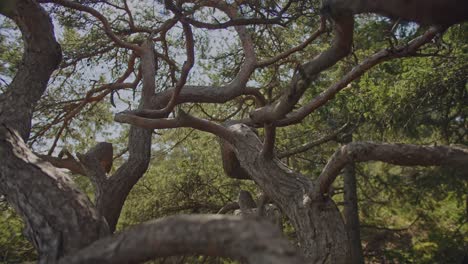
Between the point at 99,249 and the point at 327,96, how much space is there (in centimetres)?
246

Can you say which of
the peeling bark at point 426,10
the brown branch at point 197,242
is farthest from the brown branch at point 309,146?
the brown branch at point 197,242

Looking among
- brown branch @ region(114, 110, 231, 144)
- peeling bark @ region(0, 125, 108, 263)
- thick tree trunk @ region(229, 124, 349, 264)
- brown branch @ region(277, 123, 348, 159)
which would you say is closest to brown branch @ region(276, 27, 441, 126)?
thick tree trunk @ region(229, 124, 349, 264)

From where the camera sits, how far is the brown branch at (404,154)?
3400mm

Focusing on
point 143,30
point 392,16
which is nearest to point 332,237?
point 392,16

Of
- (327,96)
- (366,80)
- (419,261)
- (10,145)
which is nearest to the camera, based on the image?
(10,145)

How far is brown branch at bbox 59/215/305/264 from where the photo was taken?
5.91ft

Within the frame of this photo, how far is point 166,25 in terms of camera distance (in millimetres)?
6887

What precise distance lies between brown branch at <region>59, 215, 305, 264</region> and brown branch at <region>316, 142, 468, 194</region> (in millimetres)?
1867

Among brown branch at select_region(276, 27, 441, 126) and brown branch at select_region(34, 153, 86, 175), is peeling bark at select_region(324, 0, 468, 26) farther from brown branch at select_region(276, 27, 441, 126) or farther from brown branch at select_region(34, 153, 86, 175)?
brown branch at select_region(34, 153, 86, 175)

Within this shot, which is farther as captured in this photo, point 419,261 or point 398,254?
point 419,261

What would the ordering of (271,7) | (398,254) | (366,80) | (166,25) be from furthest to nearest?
(398,254)
(166,25)
(366,80)
(271,7)

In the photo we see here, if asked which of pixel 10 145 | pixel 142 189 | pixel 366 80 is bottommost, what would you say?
pixel 10 145

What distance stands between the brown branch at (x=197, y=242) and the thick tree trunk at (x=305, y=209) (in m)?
2.12

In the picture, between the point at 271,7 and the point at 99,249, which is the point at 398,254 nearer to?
the point at 271,7
